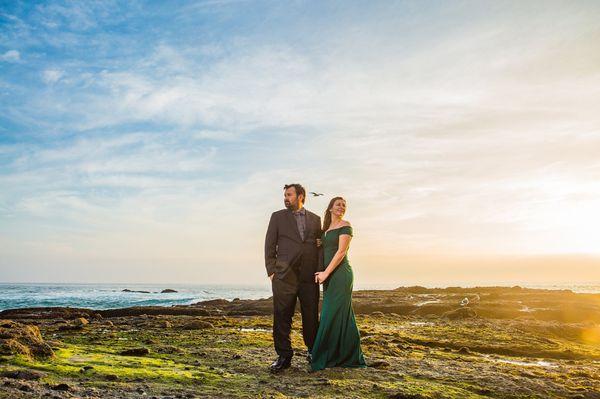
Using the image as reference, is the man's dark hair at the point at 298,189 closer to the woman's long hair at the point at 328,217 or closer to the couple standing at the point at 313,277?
the couple standing at the point at 313,277

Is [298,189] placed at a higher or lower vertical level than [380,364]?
higher

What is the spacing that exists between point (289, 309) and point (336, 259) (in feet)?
3.79

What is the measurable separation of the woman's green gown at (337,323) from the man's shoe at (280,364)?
0.43 metres

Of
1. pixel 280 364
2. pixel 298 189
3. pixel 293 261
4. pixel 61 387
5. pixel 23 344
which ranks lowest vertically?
pixel 280 364

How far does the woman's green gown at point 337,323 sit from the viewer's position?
734cm

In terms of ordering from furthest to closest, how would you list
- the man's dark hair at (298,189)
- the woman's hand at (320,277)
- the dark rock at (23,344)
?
the man's dark hair at (298,189) → the woman's hand at (320,277) → the dark rock at (23,344)

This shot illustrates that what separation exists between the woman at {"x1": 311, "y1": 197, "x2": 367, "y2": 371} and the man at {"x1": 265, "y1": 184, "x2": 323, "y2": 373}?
0.67 feet

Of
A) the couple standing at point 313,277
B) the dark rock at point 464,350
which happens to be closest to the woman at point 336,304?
the couple standing at point 313,277

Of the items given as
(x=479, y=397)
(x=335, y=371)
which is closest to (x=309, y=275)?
(x=335, y=371)

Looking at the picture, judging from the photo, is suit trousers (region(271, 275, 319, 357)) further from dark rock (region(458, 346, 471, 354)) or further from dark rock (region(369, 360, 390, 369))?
dark rock (region(458, 346, 471, 354))

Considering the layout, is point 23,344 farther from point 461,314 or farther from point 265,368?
point 461,314

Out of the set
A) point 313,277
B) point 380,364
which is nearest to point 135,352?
point 313,277

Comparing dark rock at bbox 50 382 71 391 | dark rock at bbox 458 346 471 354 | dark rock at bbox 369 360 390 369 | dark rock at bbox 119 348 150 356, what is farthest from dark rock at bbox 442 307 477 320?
dark rock at bbox 50 382 71 391

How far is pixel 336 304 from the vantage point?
7.65 m
